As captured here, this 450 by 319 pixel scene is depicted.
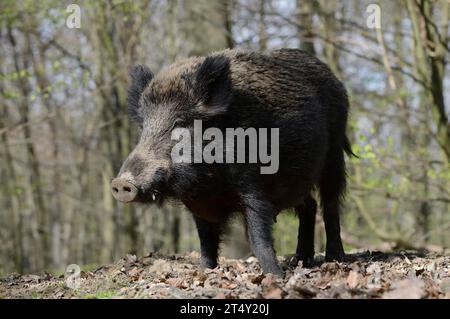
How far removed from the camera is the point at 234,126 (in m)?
5.70

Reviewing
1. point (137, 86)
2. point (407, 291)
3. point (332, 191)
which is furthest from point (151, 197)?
point (332, 191)

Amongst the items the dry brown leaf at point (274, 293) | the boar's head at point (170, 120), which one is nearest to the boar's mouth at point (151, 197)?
the boar's head at point (170, 120)

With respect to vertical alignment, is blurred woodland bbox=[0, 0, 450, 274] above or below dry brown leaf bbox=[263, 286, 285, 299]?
above

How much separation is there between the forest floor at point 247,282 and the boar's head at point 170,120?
797 mm

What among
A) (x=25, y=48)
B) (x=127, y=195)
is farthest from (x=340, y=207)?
(x=25, y=48)

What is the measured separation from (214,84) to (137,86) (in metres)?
0.96

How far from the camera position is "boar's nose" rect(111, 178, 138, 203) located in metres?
5.08

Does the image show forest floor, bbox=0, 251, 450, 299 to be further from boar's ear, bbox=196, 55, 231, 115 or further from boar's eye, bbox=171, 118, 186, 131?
boar's ear, bbox=196, 55, 231, 115

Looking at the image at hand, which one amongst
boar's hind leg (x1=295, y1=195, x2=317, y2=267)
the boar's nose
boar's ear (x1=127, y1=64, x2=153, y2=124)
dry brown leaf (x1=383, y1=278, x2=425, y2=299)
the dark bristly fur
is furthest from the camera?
boar's hind leg (x1=295, y1=195, x2=317, y2=267)

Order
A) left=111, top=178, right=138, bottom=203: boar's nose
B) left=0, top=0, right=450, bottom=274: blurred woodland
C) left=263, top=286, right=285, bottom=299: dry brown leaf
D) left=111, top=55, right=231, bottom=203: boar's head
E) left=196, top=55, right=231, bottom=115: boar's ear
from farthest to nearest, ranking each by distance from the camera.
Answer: left=0, top=0, right=450, bottom=274: blurred woodland, left=196, top=55, right=231, bottom=115: boar's ear, left=111, top=55, right=231, bottom=203: boar's head, left=111, top=178, right=138, bottom=203: boar's nose, left=263, top=286, right=285, bottom=299: dry brown leaf

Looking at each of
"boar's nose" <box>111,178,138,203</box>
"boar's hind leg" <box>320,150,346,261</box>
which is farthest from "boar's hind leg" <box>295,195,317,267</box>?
"boar's nose" <box>111,178,138,203</box>

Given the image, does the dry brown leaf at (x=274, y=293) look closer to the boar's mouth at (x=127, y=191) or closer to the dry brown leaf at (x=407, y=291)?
the dry brown leaf at (x=407, y=291)

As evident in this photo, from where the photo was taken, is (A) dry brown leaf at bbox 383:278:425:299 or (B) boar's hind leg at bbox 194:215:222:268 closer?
(A) dry brown leaf at bbox 383:278:425:299
